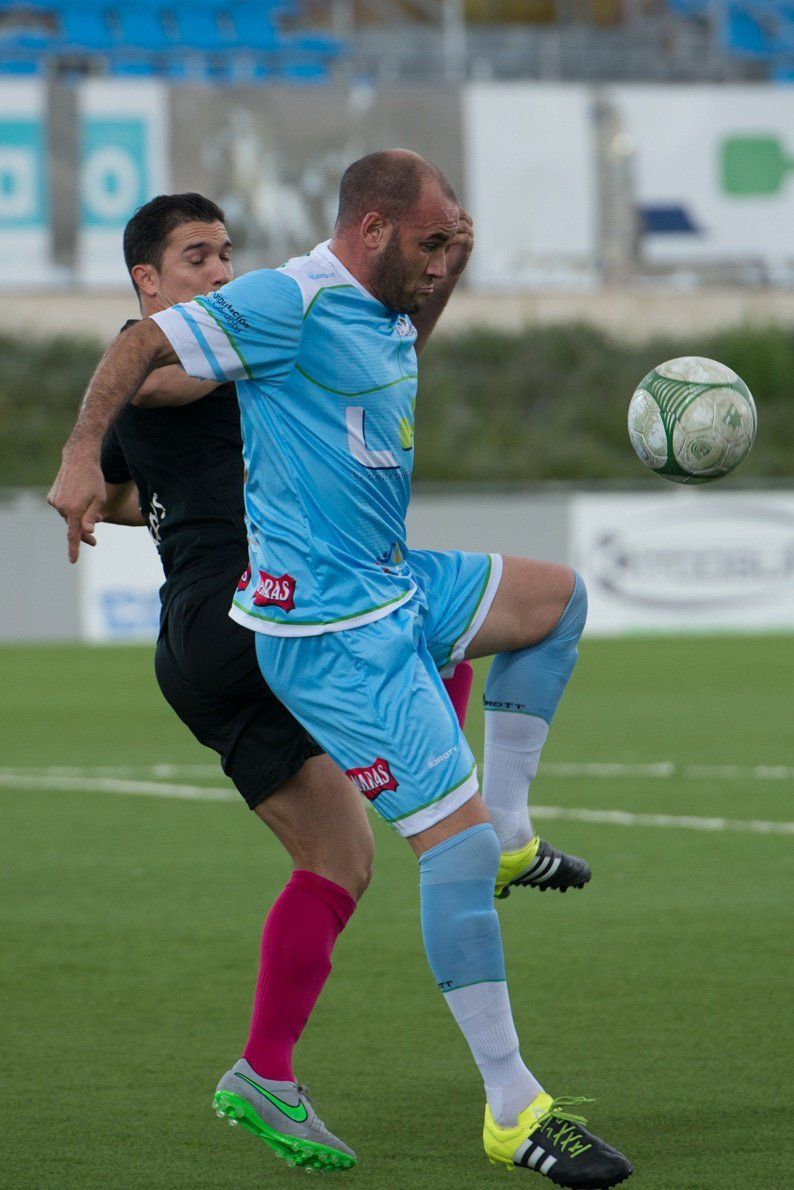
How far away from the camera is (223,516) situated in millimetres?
4676

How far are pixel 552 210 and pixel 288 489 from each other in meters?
31.3

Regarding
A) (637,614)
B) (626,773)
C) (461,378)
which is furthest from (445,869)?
(461,378)

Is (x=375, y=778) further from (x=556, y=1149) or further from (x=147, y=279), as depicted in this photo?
(x=147, y=279)

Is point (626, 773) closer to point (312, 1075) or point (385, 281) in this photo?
point (312, 1075)

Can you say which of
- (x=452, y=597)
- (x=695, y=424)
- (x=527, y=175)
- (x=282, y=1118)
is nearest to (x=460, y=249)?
(x=695, y=424)

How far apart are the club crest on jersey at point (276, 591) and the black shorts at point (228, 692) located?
37 centimetres

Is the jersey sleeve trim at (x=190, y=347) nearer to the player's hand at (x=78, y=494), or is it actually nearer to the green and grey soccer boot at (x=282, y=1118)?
the player's hand at (x=78, y=494)

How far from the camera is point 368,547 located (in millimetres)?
4180

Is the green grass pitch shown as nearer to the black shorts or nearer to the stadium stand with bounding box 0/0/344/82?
the black shorts

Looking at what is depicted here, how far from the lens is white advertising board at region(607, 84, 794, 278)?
3469 cm

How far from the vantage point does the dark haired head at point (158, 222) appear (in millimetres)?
4730

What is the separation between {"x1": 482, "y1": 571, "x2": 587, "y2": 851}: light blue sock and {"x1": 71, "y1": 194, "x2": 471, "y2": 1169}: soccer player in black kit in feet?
1.16

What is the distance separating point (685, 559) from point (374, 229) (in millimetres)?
16475

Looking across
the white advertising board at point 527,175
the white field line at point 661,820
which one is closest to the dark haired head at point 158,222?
the white field line at point 661,820
